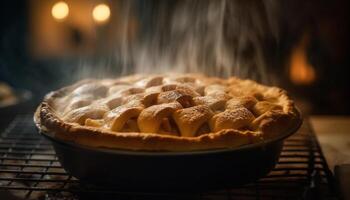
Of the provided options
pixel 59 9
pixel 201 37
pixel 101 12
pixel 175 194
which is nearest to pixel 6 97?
pixel 59 9

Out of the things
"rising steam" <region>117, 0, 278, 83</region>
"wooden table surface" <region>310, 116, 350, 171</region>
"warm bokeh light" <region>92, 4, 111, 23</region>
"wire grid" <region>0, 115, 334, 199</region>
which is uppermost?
"warm bokeh light" <region>92, 4, 111, 23</region>

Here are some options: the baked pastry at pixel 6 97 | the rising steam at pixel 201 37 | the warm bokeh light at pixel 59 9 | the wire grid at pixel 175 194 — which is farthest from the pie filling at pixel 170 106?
the warm bokeh light at pixel 59 9

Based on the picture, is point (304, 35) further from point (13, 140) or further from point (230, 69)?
point (13, 140)

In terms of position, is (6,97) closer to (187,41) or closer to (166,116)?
(187,41)

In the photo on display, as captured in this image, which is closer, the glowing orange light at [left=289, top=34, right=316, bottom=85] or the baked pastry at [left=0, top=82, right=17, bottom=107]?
the baked pastry at [left=0, top=82, right=17, bottom=107]

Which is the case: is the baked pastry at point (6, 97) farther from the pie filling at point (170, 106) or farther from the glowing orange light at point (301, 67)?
the glowing orange light at point (301, 67)

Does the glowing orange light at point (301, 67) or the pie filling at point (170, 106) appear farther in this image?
the glowing orange light at point (301, 67)

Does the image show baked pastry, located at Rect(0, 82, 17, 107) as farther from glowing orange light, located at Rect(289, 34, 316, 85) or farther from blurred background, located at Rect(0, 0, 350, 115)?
glowing orange light, located at Rect(289, 34, 316, 85)

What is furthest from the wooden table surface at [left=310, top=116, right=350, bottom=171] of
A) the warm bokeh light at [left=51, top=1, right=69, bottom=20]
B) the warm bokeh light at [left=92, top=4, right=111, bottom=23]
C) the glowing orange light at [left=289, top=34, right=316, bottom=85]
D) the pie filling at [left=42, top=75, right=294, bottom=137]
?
the warm bokeh light at [left=51, top=1, right=69, bottom=20]

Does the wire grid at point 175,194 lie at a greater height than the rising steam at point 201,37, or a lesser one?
lesser
